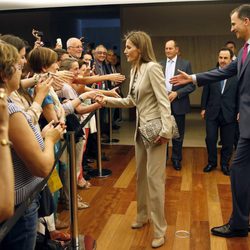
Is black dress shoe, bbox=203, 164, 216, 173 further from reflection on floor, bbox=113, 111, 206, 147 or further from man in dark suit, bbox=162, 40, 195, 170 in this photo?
reflection on floor, bbox=113, 111, 206, 147

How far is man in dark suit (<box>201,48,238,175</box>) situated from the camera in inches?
182

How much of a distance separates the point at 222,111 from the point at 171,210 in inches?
63.3

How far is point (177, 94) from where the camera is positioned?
4.79m

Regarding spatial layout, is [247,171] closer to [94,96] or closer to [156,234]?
[156,234]

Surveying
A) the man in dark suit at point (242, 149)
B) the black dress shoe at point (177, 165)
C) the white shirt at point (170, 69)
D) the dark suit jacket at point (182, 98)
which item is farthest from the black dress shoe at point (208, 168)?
the man in dark suit at point (242, 149)

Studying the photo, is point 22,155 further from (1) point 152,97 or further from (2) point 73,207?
(1) point 152,97

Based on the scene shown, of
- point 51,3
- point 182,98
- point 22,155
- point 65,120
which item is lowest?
point 182,98

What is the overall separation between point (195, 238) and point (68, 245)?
99cm

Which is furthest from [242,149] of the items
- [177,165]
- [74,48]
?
[74,48]

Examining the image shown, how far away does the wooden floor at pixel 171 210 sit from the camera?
9.73 ft

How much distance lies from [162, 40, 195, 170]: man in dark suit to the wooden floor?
23 cm

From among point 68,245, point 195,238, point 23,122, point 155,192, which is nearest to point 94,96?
point 155,192

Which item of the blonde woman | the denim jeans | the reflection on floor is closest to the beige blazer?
the blonde woman

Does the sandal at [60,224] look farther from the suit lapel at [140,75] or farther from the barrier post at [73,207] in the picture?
the suit lapel at [140,75]
